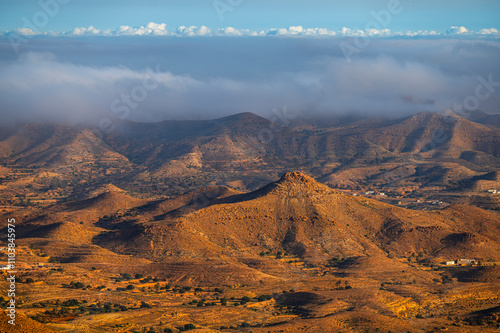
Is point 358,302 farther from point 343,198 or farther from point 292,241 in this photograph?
point 343,198

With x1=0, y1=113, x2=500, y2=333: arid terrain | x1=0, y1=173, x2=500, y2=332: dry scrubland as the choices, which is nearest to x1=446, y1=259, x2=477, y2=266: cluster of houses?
x1=0, y1=113, x2=500, y2=333: arid terrain

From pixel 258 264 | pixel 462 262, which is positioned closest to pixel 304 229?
pixel 258 264

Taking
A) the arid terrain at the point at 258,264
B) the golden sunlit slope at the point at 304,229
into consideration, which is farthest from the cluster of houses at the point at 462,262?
the golden sunlit slope at the point at 304,229

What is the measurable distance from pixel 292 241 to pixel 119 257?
2282cm

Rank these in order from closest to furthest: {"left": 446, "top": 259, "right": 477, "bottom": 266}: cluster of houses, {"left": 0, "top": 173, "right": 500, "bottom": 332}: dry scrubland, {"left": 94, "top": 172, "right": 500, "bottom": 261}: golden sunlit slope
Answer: {"left": 0, "top": 173, "right": 500, "bottom": 332}: dry scrubland → {"left": 446, "top": 259, "right": 477, "bottom": 266}: cluster of houses → {"left": 94, "top": 172, "right": 500, "bottom": 261}: golden sunlit slope

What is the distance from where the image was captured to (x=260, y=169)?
A: 627 feet

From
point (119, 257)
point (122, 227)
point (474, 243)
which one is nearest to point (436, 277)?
point (474, 243)

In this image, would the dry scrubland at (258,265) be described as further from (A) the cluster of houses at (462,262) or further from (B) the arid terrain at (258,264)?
(A) the cluster of houses at (462,262)

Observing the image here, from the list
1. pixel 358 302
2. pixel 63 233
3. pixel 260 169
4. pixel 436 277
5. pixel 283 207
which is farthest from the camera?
pixel 260 169

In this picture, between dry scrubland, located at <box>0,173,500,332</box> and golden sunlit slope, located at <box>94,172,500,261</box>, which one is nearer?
dry scrubland, located at <box>0,173,500,332</box>

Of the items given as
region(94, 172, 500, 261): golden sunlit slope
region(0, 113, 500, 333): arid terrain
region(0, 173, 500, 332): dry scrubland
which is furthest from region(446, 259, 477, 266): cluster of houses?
region(94, 172, 500, 261): golden sunlit slope

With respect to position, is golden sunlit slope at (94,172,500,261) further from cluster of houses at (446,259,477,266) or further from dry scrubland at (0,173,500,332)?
cluster of houses at (446,259,477,266)

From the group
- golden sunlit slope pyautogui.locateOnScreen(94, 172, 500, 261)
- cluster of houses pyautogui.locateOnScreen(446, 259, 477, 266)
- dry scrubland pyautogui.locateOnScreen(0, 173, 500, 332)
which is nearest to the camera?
dry scrubland pyautogui.locateOnScreen(0, 173, 500, 332)

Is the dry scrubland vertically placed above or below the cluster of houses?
above
